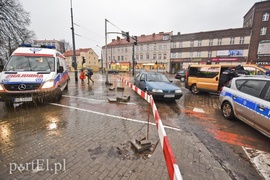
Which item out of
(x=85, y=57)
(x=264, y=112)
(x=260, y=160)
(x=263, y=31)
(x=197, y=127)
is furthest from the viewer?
(x=85, y=57)

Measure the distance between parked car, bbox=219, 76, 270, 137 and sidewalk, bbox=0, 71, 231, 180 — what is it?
66.6 inches

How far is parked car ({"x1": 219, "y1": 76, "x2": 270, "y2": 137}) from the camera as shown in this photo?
3426 millimetres

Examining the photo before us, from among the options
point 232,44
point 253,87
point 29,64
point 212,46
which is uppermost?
point 232,44

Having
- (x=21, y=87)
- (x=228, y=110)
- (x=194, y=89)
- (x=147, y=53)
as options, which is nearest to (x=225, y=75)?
(x=194, y=89)

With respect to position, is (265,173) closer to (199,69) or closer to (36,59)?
(199,69)

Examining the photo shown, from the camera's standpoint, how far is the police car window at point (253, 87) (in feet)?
12.4

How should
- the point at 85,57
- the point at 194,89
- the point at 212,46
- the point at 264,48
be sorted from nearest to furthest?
the point at 194,89 < the point at 264,48 < the point at 212,46 < the point at 85,57

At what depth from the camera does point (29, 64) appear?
612cm

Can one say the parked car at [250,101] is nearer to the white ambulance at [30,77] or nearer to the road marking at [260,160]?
the road marking at [260,160]

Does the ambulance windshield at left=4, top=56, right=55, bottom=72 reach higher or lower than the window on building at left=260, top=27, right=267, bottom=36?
lower

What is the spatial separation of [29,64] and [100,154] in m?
5.81

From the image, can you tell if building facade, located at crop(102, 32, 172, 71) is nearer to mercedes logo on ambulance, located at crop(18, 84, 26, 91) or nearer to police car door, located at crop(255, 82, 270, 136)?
mercedes logo on ambulance, located at crop(18, 84, 26, 91)

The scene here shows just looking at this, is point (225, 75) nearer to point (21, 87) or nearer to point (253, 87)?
point (253, 87)

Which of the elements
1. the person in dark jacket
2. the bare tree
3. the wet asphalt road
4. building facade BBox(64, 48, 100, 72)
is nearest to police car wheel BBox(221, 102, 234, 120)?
the wet asphalt road
